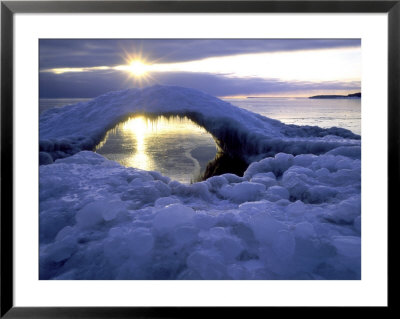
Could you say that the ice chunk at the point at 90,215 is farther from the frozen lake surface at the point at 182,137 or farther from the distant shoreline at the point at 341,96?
the distant shoreline at the point at 341,96

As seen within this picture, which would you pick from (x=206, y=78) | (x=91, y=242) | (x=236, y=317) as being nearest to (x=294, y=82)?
(x=206, y=78)

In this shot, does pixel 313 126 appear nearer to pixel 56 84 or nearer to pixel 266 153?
pixel 266 153

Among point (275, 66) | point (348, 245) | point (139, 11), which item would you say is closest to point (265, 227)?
point (348, 245)

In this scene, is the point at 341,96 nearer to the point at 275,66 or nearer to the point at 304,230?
the point at 275,66

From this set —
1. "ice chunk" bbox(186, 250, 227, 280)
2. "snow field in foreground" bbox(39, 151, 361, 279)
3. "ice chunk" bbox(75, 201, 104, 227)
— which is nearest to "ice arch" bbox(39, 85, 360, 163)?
"snow field in foreground" bbox(39, 151, 361, 279)

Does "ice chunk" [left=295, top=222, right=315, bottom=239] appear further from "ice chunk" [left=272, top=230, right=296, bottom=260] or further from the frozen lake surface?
the frozen lake surface

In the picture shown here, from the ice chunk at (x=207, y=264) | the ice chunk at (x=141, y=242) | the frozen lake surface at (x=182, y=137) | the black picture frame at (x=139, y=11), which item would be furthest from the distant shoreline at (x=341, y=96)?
the ice chunk at (x=141, y=242)

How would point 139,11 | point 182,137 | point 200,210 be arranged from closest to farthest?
1. point 139,11
2. point 200,210
3. point 182,137
